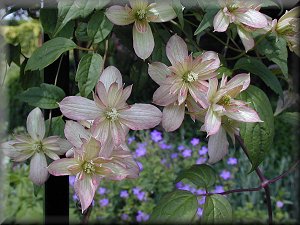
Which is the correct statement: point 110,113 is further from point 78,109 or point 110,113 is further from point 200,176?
point 200,176

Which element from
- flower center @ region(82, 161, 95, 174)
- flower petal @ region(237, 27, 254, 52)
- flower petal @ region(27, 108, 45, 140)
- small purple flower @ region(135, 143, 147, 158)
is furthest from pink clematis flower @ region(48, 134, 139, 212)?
small purple flower @ region(135, 143, 147, 158)

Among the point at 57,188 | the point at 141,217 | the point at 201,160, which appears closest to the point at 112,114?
the point at 57,188

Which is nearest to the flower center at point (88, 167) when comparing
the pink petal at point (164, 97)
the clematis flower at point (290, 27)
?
the pink petal at point (164, 97)

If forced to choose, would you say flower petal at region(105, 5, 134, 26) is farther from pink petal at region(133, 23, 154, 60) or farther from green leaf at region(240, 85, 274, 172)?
green leaf at region(240, 85, 274, 172)

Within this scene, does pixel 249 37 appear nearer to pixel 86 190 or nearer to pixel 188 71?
pixel 188 71

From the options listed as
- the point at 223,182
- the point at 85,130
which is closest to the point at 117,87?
the point at 85,130
